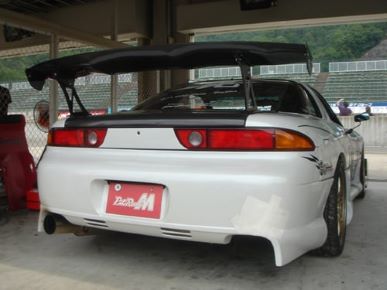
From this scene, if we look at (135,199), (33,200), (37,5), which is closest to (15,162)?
(33,200)

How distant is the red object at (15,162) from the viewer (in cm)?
510

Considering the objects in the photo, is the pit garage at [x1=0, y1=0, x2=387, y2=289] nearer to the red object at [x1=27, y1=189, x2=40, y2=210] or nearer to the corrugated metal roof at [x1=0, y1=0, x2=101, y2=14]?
the red object at [x1=27, y1=189, x2=40, y2=210]

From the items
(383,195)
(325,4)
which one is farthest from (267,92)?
(325,4)

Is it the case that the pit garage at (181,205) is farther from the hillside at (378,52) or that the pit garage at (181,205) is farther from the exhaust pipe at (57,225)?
the hillside at (378,52)

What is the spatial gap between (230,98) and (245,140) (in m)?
1.13

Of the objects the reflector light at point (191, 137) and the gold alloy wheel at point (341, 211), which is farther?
the gold alloy wheel at point (341, 211)

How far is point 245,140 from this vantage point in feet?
9.13

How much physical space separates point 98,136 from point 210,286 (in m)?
1.17

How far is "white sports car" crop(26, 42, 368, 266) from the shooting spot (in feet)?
8.93

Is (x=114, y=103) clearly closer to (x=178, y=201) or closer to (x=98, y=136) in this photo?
(x=98, y=136)

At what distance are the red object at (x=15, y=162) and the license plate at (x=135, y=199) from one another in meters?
2.45

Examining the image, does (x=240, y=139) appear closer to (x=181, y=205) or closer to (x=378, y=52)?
(x=181, y=205)

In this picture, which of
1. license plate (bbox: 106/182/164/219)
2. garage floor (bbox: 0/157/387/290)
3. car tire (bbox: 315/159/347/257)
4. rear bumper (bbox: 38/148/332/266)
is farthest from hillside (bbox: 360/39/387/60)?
license plate (bbox: 106/182/164/219)

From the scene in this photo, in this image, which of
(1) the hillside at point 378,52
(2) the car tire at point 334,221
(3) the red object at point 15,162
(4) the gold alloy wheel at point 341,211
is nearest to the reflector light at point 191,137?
(2) the car tire at point 334,221
